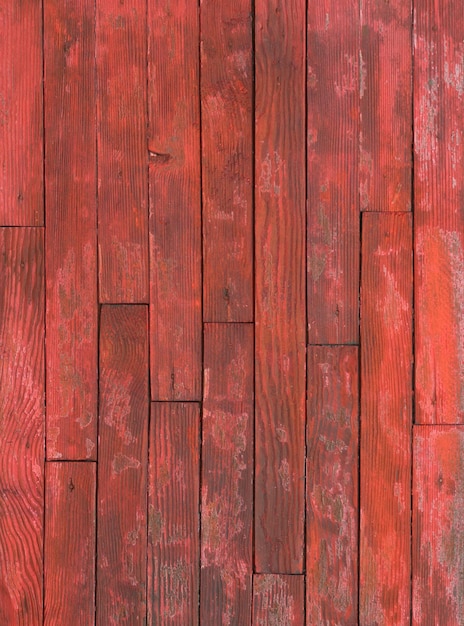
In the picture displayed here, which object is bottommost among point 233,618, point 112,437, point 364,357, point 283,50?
point 233,618

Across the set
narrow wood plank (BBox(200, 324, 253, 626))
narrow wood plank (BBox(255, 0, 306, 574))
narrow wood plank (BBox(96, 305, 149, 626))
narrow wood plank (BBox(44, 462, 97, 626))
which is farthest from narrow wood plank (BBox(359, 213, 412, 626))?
narrow wood plank (BBox(44, 462, 97, 626))

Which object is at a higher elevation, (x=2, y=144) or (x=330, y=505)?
(x=2, y=144)

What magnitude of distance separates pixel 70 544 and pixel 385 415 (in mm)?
706

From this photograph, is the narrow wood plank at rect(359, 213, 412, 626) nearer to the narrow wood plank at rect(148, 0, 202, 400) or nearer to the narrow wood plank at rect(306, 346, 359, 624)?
the narrow wood plank at rect(306, 346, 359, 624)

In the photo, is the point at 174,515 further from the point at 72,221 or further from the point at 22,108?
the point at 22,108

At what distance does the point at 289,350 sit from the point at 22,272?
58 cm

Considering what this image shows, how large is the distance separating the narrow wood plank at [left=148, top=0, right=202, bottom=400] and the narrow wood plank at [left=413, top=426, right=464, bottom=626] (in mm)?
491

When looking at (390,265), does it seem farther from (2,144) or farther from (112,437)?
(2,144)

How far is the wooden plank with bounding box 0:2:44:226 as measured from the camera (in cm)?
134

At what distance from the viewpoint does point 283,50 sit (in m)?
1.33

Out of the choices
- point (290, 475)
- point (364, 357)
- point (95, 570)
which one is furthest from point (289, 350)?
point (95, 570)

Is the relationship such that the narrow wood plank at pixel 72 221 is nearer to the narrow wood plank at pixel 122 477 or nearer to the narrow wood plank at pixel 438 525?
the narrow wood plank at pixel 122 477

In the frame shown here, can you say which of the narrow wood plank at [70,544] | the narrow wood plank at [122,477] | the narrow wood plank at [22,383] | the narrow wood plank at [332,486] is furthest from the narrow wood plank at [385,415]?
the narrow wood plank at [22,383]

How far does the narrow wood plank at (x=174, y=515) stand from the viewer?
4.40ft
